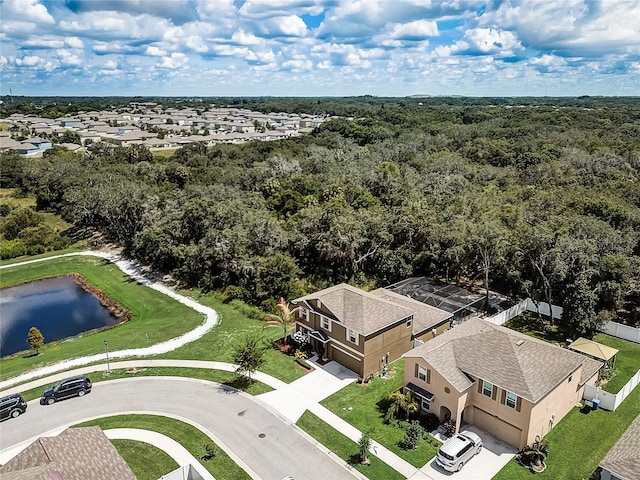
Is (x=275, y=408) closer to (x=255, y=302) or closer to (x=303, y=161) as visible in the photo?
(x=255, y=302)

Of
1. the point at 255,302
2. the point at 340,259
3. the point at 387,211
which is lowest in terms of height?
the point at 255,302

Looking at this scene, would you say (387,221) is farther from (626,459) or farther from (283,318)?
(626,459)

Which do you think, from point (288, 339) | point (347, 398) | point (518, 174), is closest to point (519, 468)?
point (347, 398)

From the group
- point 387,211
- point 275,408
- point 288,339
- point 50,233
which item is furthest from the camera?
point 50,233

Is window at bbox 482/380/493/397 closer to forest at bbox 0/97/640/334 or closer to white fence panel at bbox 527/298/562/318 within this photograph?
forest at bbox 0/97/640/334

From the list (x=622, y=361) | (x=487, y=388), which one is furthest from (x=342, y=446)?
(x=622, y=361)

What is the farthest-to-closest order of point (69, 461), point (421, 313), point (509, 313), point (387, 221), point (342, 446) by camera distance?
point (387, 221) → point (509, 313) → point (421, 313) → point (342, 446) → point (69, 461)

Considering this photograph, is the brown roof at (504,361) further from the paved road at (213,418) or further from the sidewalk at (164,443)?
the sidewalk at (164,443)
